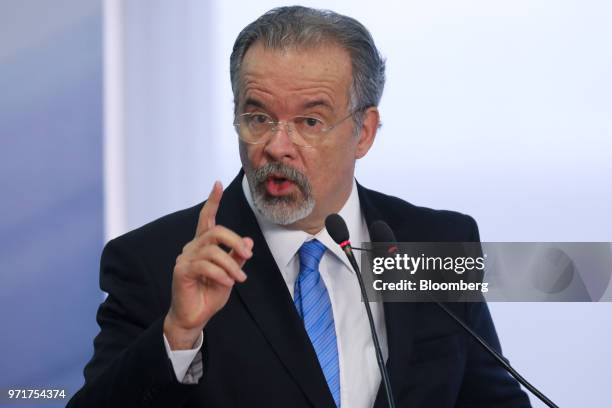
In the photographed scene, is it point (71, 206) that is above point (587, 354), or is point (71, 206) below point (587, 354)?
above

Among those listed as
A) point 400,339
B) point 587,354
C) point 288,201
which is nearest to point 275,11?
point 288,201

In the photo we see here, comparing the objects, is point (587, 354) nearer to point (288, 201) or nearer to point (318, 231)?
point (318, 231)

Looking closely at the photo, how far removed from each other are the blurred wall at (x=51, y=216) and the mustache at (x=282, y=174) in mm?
836

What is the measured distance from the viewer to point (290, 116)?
208 cm

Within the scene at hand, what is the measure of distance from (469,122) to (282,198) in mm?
961

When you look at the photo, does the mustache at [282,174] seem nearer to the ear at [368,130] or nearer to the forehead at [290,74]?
the forehead at [290,74]

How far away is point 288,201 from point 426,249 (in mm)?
474

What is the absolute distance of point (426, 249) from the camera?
2.35 metres

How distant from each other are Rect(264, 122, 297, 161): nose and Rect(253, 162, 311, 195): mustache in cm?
2

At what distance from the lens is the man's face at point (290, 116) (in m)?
2.06

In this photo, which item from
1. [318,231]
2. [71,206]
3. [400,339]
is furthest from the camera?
[71,206]

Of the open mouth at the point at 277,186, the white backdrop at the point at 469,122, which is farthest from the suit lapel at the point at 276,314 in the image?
the white backdrop at the point at 469,122

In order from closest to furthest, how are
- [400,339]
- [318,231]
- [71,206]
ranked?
[400,339] < [318,231] < [71,206]

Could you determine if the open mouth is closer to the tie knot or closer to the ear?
→ the tie knot
